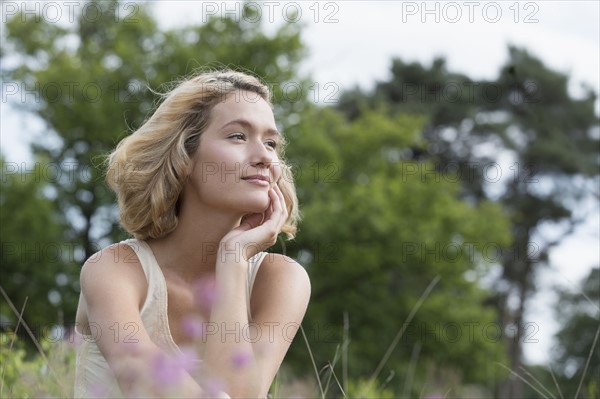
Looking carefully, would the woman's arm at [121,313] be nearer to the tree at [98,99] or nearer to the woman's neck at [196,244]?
the woman's neck at [196,244]

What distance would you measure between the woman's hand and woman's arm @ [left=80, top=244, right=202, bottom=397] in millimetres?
370

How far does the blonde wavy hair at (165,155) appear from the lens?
368 centimetres

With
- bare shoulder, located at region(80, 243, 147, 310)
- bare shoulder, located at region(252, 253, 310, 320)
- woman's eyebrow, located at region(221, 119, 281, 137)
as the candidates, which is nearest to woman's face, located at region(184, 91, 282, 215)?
woman's eyebrow, located at region(221, 119, 281, 137)

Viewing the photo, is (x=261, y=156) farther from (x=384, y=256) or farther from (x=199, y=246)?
(x=384, y=256)

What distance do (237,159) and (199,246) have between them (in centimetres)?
40

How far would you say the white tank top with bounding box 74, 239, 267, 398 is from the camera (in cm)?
345

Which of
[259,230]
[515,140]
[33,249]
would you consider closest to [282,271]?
[259,230]

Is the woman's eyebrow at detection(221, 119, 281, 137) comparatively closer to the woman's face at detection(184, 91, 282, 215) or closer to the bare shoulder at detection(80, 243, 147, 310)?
the woman's face at detection(184, 91, 282, 215)

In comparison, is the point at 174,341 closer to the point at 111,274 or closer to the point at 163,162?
the point at 111,274

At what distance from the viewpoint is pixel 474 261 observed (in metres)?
25.1

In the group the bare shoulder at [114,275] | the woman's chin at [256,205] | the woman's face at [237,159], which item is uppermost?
the woman's face at [237,159]

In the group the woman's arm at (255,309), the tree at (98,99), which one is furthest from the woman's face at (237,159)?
the tree at (98,99)

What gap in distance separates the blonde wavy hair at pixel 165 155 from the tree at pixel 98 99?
57.2 ft

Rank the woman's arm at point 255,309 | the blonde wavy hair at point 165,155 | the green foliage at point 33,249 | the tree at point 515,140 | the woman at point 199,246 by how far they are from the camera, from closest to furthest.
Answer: the woman's arm at point 255,309, the woman at point 199,246, the blonde wavy hair at point 165,155, the green foliage at point 33,249, the tree at point 515,140
